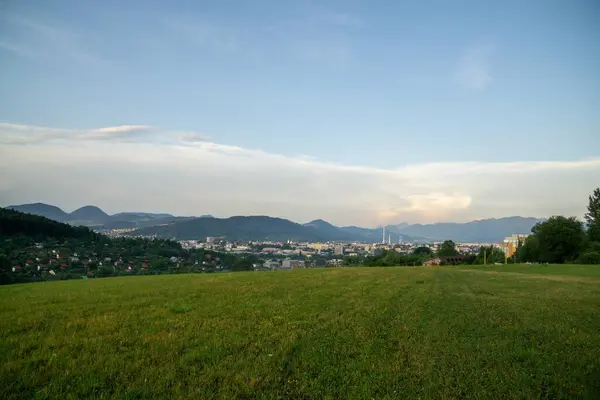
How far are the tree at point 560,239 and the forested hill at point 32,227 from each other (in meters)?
116

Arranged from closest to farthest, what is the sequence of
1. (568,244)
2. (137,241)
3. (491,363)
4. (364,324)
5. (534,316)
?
1. (491,363)
2. (364,324)
3. (534,316)
4. (568,244)
5. (137,241)

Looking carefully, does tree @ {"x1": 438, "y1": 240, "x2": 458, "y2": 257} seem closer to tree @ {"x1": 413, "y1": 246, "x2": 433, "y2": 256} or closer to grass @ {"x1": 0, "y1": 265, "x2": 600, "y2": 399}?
tree @ {"x1": 413, "y1": 246, "x2": 433, "y2": 256}

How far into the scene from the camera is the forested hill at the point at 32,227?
7988 centimetres

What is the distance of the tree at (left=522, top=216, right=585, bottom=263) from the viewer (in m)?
96.2

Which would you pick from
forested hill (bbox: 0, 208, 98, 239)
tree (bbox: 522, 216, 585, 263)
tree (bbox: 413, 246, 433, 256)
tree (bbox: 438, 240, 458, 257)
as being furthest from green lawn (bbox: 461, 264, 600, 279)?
tree (bbox: 413, 246, 433, 256)

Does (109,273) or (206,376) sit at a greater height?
(206,376)

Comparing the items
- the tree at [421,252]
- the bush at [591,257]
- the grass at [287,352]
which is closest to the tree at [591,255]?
the bush at [591,257]

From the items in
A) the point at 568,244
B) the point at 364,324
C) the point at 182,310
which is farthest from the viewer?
the point at 568,244

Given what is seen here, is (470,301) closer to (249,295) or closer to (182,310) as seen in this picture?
(249,295)

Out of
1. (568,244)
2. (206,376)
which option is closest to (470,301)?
(206,376)

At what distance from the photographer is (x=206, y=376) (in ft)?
24.6

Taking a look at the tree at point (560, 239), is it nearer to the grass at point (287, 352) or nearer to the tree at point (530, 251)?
the tree at point (530, 251)

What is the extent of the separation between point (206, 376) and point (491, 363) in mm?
6508

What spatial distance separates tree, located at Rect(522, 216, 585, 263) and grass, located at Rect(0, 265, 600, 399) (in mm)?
96977
